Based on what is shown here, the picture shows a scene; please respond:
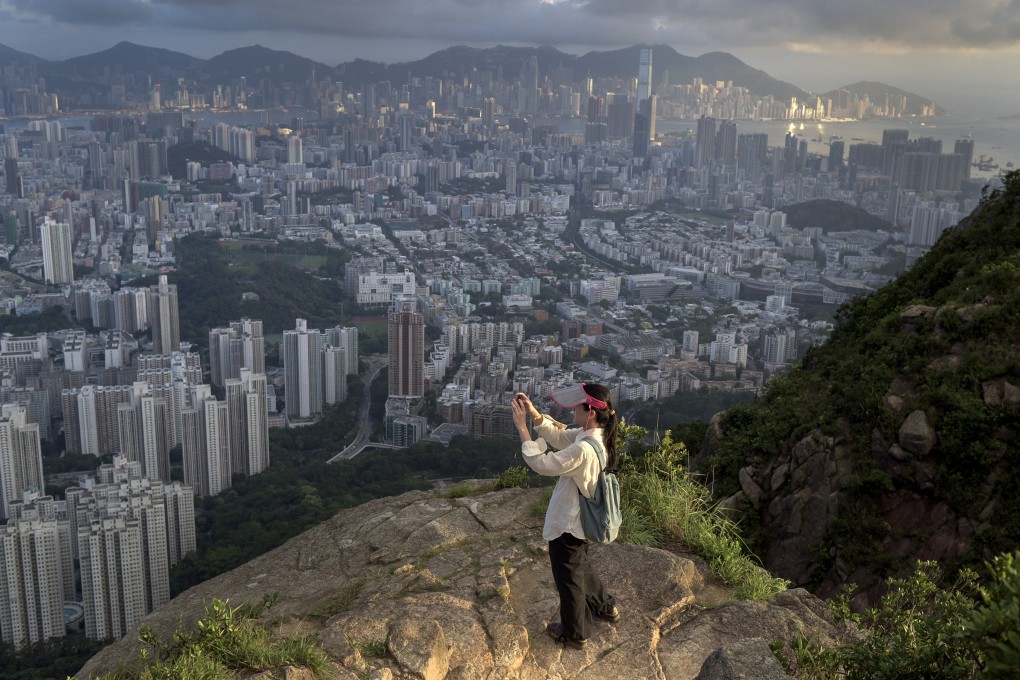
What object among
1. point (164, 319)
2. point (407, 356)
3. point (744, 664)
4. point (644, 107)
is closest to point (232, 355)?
point (164, 319)

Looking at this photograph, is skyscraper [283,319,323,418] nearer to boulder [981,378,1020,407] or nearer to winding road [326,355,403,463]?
winding road [326,355,403,463]

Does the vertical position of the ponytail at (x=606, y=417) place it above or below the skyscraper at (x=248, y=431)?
above

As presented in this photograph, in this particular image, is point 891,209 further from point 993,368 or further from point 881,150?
point 993,368

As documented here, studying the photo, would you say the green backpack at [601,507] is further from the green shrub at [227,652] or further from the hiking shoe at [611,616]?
the green shrub at [227,652]

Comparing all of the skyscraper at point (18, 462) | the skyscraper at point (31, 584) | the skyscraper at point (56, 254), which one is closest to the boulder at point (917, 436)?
the skyscraper at point (31, 584)

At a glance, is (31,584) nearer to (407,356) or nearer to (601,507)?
(407,356)

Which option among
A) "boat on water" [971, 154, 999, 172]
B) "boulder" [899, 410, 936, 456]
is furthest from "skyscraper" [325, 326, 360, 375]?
"boulder" [899, 410, 936, 456]
